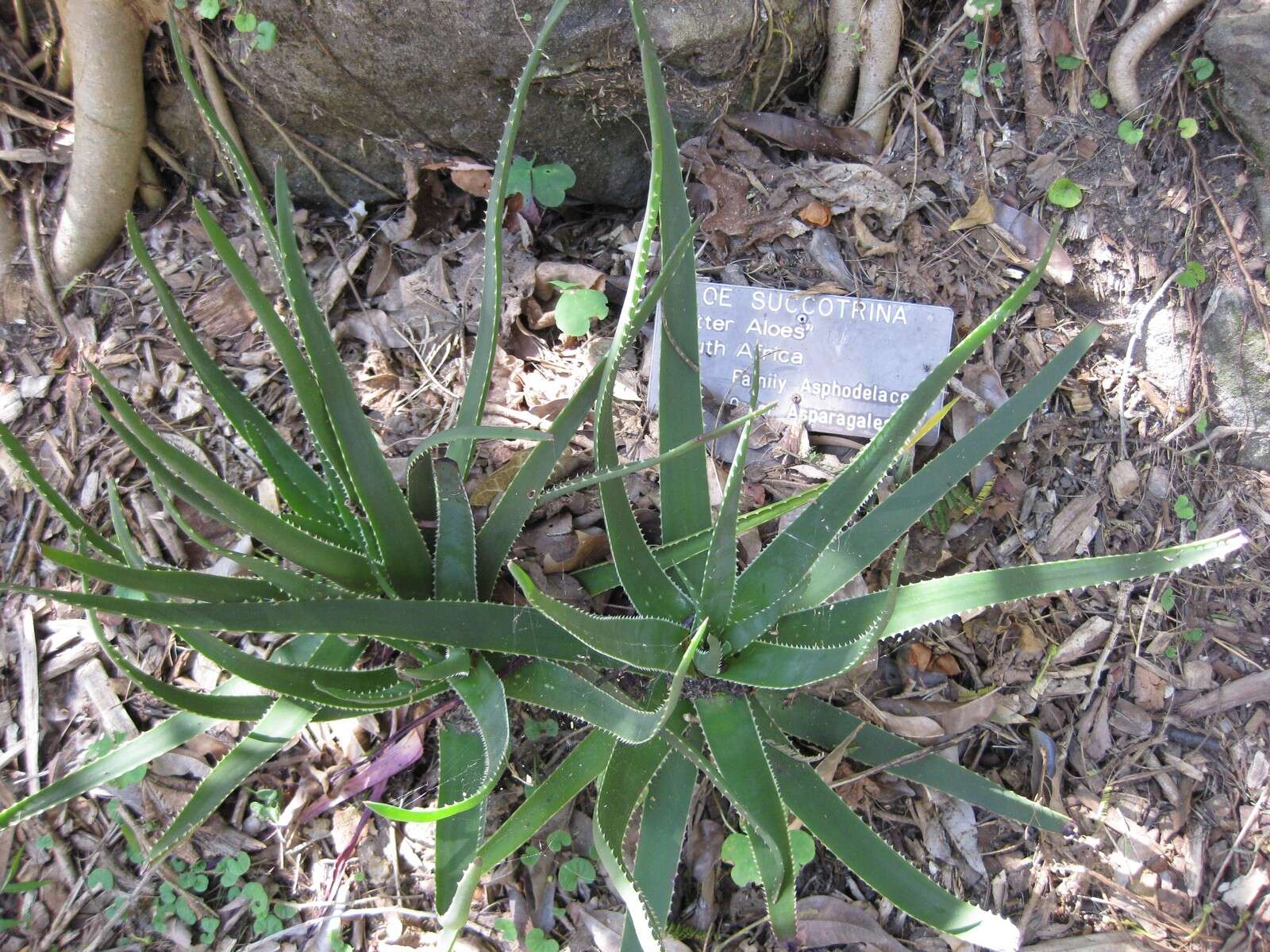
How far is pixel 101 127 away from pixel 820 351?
1.71 meters

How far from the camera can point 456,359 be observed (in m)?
1.88

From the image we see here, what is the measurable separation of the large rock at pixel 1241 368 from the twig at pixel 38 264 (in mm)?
2687

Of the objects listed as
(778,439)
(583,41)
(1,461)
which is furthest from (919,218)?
(1,461)

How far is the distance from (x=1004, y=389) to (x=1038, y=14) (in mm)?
926

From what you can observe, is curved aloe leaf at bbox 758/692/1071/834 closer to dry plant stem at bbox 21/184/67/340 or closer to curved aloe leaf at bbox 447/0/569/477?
curved aloe leaf at bbox 447/0/569/477

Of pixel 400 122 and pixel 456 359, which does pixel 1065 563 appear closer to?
pixel 456 359

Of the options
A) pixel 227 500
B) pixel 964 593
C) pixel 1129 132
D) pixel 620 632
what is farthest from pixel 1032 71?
pixel 227 500

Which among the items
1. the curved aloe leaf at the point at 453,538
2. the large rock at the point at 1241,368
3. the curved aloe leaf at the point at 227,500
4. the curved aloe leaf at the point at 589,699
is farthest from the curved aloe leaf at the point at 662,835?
the large rock at the point at 1241,368

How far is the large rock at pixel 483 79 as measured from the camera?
1741 millimetres

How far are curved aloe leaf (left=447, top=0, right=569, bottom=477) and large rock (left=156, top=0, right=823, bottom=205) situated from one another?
43 cm

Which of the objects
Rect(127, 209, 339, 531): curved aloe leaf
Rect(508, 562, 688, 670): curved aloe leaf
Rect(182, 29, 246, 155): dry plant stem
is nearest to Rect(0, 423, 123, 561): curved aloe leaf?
Rect(127, 209, 339, 531): curved aloe leaf

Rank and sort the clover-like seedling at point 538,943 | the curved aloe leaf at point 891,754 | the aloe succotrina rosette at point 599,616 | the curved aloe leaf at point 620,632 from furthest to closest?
1. the clover-like seedling at point 538,943
2. the curved aloe leaf at point 891,754
3. the aloe succotrina rosette at point 599,616
4. the curved aloe leaf at point 620,632

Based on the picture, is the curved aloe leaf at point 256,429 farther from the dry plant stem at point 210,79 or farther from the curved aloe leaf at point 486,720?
the dry plant stem at point 210,79

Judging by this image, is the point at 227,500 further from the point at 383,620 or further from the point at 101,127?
the point at 101,127
